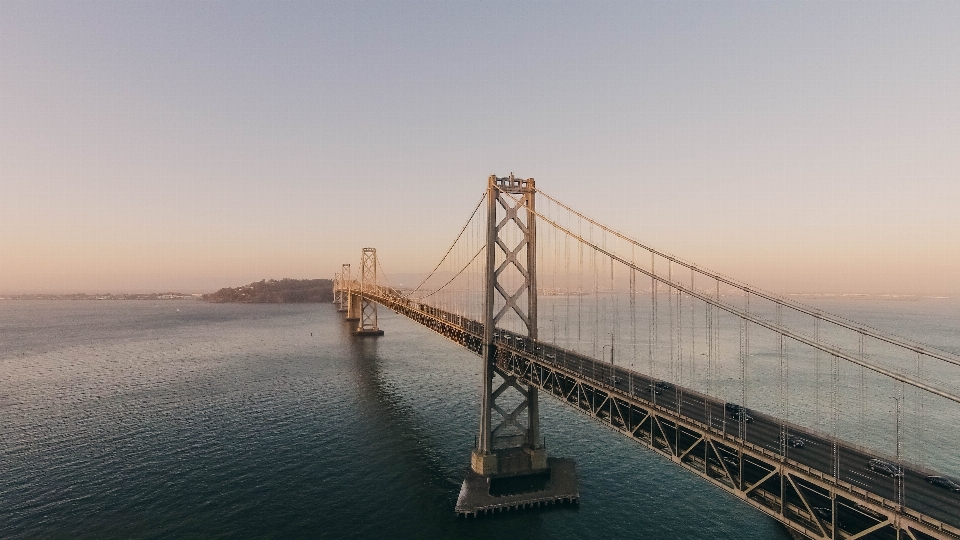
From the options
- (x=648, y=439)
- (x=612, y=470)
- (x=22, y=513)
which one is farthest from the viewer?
(x=612, y=470)

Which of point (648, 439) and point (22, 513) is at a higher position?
point (648, 439)

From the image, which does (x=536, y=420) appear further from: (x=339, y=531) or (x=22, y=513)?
(x=22, y=513)

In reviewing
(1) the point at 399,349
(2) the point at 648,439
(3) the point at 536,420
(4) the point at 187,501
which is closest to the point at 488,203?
(3) the point at 536,420

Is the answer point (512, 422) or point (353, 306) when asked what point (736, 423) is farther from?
point (353, 306)

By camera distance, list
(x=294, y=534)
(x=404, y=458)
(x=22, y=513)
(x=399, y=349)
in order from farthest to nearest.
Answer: (x=399, y=349)
(x=404, y=458)
(x=22, y=513)
(x=294, y=534)

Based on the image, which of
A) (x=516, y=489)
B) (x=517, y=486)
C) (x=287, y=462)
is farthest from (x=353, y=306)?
(x=516, y=489)

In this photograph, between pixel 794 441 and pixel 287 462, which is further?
pixel 287 462

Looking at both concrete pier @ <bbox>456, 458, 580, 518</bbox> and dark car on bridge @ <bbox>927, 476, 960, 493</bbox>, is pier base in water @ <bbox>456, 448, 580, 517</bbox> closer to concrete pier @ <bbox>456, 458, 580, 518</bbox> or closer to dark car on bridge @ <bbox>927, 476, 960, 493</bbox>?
concrete pier @ <bbox>456, 458, 580, 518</bbox>
